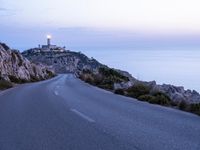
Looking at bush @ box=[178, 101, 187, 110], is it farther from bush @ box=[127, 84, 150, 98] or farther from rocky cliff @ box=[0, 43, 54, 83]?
rocky cliff @ box=[0, 43, 54, 83]

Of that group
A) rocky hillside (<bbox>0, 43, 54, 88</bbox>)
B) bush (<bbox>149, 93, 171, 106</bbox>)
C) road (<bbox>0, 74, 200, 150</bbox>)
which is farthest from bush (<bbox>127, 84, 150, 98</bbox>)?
rocky hillside (<bbox>0, 43, 54, 88</bbox>)

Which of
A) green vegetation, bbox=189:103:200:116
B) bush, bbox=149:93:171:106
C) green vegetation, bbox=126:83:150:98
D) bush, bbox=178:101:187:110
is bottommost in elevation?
green vegetation, bbox=126:83:150:98

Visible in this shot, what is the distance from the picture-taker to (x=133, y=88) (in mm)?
27531

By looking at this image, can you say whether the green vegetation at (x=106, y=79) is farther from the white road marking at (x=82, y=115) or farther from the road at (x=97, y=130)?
the road at (x=97, y=130)

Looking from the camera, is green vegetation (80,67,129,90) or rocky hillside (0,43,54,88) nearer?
green vegetation (80,67,129,90)

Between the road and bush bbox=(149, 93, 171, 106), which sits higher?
the road

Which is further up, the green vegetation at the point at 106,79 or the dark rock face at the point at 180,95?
the dark rock face at the point at 180,95

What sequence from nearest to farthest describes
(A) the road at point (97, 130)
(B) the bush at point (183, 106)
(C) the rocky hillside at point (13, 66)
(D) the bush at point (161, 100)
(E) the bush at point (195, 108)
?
1. (A) the road at point (97, 130)
2. (E) the bush at point (195, 108)
3. (B) the bush at point (183, 106)
4. (D) the bush at point (161, 100)
5. (C) the rocky hillside at point (13, 66)

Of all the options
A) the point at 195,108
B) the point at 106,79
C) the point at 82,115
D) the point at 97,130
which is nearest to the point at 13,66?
the point at 106,79

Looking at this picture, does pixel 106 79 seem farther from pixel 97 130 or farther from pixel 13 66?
pixel 97 130

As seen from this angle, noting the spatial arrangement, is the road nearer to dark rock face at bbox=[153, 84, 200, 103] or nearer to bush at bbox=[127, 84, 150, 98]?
dark rock face at bbox=[153, 84, 200, 103]

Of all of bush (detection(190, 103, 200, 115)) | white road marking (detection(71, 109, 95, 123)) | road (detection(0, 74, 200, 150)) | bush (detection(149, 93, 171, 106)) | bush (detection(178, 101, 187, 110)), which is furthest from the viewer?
bush (detection(149, 93, 171, 106))

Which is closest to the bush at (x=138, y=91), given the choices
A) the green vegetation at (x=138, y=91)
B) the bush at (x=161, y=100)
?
the green vegetation at (x=138, y=91)

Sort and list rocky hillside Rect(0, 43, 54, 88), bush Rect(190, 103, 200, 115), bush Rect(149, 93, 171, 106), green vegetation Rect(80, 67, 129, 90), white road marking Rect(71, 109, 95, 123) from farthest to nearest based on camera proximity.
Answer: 1. rocky hillside Rect(0, 43, 54, 88)
2. green vegetation Rect(80, 67, 129, 90)
3. bush Rect(149, 93, 171, 106)
4. bush Rect(190, 103, 200, 115)
5. white road marking Rect(71, 109, 95, 123)
